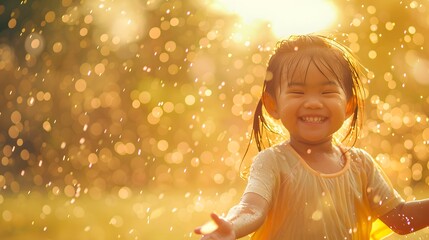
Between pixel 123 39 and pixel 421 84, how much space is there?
714 centimetres

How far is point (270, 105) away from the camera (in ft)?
11.9

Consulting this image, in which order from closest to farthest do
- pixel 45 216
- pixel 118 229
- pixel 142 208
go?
pixel 118 229
pixel 45 216
pixel 142 208

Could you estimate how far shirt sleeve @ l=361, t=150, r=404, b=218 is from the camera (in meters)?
3.61

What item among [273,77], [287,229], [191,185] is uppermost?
[191,185]

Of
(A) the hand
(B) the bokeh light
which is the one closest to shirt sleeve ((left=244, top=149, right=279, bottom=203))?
(A) the hand

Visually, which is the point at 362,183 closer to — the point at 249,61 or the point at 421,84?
the point at 421,84

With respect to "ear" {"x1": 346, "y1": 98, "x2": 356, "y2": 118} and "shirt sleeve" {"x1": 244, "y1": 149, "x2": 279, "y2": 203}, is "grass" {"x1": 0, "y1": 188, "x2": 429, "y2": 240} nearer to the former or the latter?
"ear" {"x1": 346, "y1": 98, "x2": 356, "y2": 118}

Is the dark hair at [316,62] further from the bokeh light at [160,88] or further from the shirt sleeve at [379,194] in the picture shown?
the bokeh light at [160,88]

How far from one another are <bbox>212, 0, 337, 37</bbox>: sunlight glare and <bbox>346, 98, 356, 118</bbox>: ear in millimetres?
404

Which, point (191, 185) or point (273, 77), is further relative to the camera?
point (191, 185)

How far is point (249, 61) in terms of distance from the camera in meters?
19.5

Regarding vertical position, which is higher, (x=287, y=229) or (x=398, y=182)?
(x=398, y=182)

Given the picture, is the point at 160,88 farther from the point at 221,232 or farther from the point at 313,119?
the point at 221,232

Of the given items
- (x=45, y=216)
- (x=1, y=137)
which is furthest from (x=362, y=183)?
(x=1, y=137)
